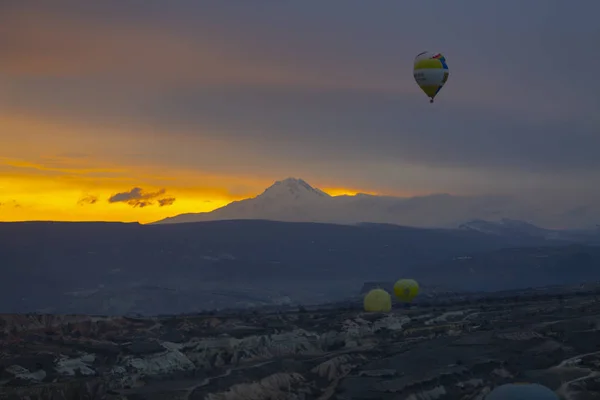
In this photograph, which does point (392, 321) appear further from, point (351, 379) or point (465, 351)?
point (351, 379)

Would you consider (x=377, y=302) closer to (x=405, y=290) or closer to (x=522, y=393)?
(x=405, y=290)

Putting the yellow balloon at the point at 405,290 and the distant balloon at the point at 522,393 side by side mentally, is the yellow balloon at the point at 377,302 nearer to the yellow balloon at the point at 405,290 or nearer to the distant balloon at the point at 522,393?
the yellow balloon at the point at 405,290

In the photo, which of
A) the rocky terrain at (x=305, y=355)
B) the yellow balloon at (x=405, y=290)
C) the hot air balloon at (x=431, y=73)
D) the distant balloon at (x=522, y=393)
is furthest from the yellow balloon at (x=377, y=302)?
the distant balloon at (x=522, y=393)

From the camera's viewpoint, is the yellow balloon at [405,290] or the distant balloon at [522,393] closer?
the distant balloon at [522,393]

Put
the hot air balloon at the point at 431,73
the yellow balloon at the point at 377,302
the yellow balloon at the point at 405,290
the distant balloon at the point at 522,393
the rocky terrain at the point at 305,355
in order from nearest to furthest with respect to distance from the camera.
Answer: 1. the distant balloon at the point at 522,393
2. the rocky terrain at the point at 305,355
3. the hot air balloon at the point at 431,73
4. the yellow balloon at the point at 377,302
5. the yellow balloon at the point at 405,290

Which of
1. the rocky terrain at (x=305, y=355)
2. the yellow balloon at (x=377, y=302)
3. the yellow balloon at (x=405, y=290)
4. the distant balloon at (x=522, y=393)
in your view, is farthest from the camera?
the yellow balloon at (x=405, y=290)

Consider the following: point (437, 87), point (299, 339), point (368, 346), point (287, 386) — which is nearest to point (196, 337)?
point (299, 339)
